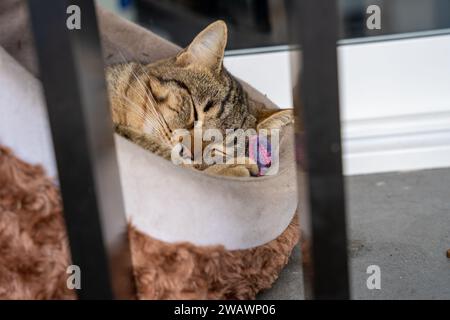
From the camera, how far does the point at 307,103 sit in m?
0.59

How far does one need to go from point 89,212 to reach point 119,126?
62cm

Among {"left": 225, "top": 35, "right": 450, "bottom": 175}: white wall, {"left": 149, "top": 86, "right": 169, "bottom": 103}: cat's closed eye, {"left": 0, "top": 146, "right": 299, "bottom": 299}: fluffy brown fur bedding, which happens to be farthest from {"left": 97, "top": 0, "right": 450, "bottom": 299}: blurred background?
{"left": 0, "top": 146, "right": 299, "bottom": 299}: fluffy brown fur bedding

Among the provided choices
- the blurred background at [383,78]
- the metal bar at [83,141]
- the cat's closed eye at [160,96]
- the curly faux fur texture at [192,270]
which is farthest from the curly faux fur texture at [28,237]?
the blurred background at [383,78]

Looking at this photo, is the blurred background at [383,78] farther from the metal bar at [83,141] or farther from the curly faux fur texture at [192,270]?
the metal bar at [83,141]

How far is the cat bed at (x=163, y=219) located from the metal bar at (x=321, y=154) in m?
0.37

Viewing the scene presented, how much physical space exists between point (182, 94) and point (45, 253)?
56cm

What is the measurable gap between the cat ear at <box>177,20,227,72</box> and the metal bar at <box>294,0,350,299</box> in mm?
736

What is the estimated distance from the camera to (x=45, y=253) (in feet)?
3.10

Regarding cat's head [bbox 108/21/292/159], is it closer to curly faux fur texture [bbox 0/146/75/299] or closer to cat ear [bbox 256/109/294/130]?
cat ear [bbox 256/109/294/130]

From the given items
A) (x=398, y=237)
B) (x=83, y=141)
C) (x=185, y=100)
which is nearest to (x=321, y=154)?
(x=83, y=141)

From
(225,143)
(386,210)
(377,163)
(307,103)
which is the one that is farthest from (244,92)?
(307,103)

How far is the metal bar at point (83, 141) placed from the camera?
1.93 ft

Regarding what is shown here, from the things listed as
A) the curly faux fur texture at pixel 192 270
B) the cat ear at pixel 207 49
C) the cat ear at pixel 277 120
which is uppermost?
the cat ear at pixel 207 49

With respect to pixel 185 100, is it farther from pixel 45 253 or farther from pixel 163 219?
pixel 45 253
